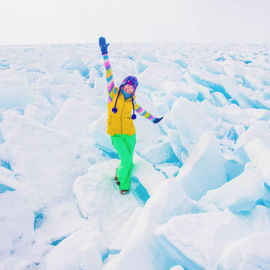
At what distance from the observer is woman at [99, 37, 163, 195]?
1.63m

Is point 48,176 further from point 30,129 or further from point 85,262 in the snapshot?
point 85,262

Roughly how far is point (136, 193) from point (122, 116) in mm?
652

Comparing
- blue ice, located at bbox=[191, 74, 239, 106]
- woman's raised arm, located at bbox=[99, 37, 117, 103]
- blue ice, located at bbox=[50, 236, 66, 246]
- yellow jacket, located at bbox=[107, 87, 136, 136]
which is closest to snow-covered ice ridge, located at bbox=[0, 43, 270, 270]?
blue ice, located at bbox=[50, 236, 66, 246]

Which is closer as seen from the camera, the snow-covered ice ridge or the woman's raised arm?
the snow-covered ice ridge

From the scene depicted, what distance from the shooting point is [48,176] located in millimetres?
1778

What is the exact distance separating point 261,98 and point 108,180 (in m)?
2.99

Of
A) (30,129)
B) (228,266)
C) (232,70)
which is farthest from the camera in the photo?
(232,70)

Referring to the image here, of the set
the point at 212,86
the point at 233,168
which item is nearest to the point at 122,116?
the point at 233,168

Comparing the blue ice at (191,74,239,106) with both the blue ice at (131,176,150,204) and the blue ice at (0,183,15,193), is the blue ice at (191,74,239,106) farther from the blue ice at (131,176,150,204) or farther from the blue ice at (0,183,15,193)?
the blue ice at (0,183,15,193)

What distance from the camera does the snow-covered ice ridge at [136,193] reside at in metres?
0.98

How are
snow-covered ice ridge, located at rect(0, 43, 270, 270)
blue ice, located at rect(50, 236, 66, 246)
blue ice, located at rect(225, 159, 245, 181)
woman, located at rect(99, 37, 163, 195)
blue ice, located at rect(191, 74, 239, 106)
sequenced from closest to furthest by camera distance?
snow-covered ice ridge, located at rect(0, 43, 270, 270), blue ice, located at rect(50, 236, 66, 246), woman, located at rect(99, 37, 163, 195), blue ice, located at rect(225, 159, 245, 181), blue ice, located at rect(191, 74, 239, 106)

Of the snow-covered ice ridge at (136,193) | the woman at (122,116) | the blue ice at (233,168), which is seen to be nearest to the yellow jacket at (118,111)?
the woman at (122,116)

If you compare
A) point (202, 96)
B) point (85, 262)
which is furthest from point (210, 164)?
point (202, 96)

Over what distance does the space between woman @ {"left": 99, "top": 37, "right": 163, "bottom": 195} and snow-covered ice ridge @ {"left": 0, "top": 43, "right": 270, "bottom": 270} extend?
0.13m
